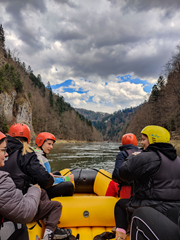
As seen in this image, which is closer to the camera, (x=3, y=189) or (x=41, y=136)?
(x=3, y=189)

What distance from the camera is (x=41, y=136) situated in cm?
325

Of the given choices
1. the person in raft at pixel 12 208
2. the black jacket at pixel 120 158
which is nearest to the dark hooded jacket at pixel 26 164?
the person in raft at pixel 12 208

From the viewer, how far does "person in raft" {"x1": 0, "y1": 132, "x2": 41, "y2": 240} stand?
47.6 inches

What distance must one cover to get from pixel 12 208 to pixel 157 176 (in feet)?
5.09

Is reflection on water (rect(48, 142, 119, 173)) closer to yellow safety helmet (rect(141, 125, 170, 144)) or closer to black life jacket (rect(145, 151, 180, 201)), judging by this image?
yellow safety helmet (rect(141, 125, 170, 144))

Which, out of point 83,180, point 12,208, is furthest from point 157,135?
point 83,180

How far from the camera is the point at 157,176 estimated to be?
1680 millimetres

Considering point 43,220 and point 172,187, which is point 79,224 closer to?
point 43,220

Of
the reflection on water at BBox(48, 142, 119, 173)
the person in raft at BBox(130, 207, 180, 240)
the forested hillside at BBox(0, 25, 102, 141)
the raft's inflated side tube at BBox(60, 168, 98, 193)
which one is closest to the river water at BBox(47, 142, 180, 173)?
the reflection on water at BBox(48, 142, 119, 173)

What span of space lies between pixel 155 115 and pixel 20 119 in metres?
32.1

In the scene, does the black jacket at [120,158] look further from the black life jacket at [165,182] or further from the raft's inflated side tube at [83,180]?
the raft's inflated side tube at [83,180]

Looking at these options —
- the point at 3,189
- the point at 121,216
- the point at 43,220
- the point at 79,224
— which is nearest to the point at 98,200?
the point at 79,224

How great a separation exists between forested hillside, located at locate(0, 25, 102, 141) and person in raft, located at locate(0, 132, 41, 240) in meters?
22.5

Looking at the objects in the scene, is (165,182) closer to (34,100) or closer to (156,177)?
(156,177)
